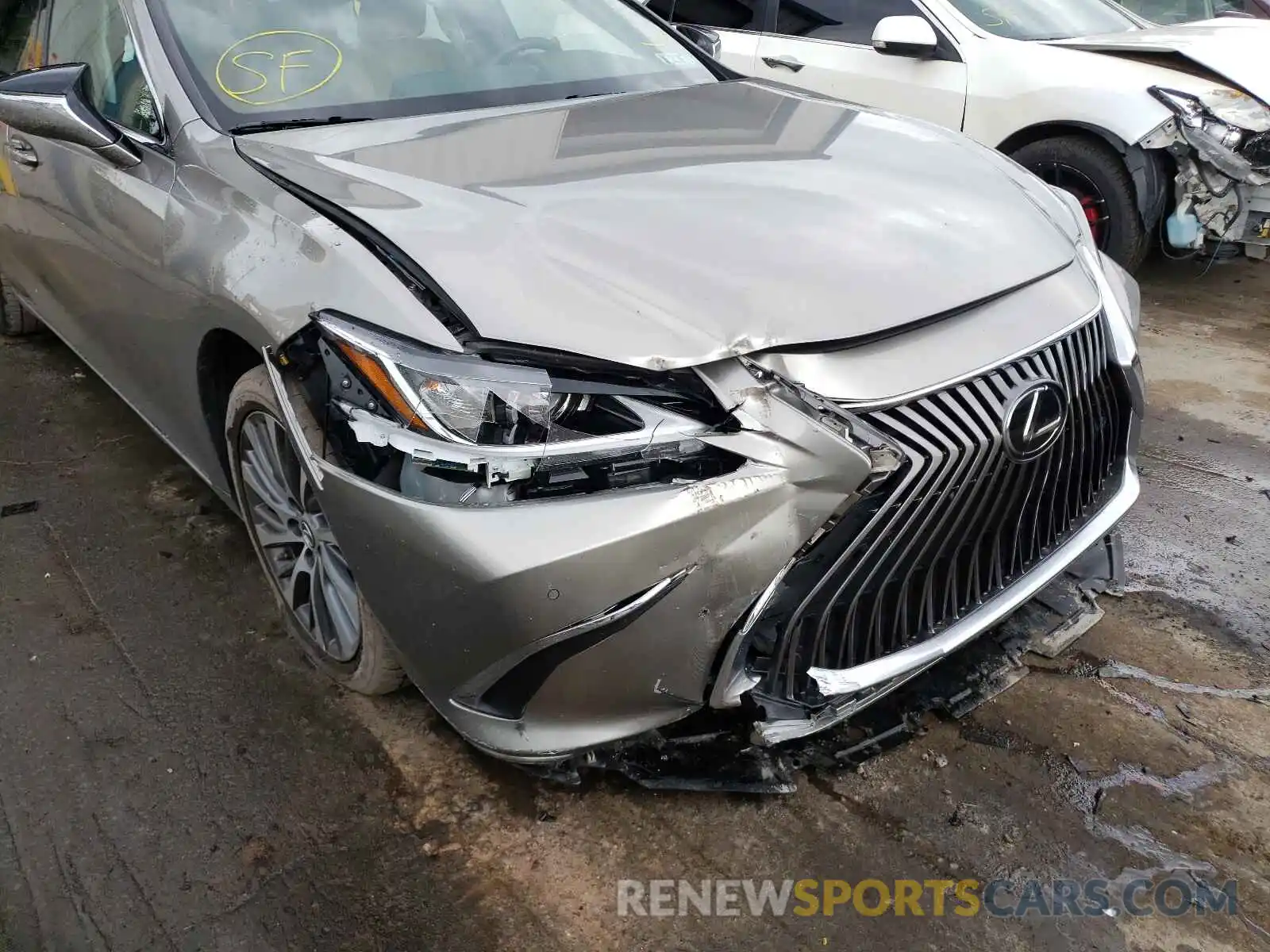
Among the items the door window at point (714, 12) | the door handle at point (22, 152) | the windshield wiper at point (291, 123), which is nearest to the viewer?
the windshield wiper at point (291, 123)

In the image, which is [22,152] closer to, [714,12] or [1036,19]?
[714,12]

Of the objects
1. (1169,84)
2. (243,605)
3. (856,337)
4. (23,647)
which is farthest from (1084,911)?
(1169,84)

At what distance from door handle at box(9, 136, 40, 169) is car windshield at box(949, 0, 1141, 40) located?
4.12m

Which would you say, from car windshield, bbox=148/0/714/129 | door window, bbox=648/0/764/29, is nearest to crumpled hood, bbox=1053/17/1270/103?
door window, bbox=648/0/764/29

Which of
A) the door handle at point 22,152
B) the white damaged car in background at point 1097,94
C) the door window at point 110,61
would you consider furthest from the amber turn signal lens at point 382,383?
the white damaged car in background at point 1097,94

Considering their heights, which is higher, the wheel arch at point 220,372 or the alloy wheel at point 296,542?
the wheel arch at point 220,372

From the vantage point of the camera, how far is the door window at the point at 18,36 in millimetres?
3584

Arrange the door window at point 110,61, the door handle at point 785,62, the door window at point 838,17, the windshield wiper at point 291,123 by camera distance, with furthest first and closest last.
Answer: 1. the door handle at point 785,62
2. the door window at point 838,17
3. the door window at point 110,61
4. the windshield wiper at point 291,123

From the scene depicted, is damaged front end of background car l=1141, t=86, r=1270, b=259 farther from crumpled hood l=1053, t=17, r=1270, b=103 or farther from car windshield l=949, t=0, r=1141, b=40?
car windshield l=949, t=0, r=1141, b=40

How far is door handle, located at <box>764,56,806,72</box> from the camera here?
5121 millimetres

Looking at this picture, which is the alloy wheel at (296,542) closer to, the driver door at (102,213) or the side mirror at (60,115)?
the driver door at (102,213)

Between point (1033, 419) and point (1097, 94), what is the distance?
343 centimetres

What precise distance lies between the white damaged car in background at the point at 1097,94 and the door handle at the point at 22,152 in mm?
2990

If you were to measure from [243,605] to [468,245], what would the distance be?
1422 mm
